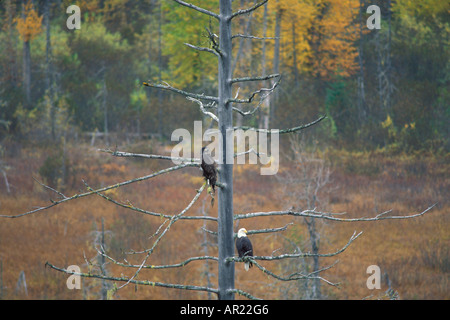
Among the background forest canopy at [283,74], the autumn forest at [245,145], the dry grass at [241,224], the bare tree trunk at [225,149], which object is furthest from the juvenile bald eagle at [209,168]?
the background forest canopy at [283,74]

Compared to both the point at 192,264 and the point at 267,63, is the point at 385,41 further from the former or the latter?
the point at 192,264

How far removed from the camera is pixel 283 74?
80.8 feet

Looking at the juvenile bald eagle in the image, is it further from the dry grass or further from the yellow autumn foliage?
the yellow autumn foliage

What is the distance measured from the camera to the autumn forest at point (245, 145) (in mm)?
13750

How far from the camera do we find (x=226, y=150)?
4.88 meters

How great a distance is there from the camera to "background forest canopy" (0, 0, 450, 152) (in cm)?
2438

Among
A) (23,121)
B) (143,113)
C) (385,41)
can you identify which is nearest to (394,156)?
(385,41)

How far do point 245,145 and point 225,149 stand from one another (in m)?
18.6

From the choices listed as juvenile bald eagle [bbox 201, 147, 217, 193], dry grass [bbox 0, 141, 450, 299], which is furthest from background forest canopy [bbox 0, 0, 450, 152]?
juvenile bald eagle [bbox 201, 147, 217, 193]

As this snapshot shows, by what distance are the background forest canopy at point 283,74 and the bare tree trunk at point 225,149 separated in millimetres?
15797

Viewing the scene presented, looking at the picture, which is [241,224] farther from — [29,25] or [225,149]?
[29,25]

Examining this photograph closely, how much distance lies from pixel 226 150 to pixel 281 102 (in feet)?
72.6

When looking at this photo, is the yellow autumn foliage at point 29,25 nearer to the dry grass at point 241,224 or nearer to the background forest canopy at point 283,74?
the background forest canopy at point 283,74

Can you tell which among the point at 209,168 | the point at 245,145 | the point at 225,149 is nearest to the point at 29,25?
the point at 245,145
